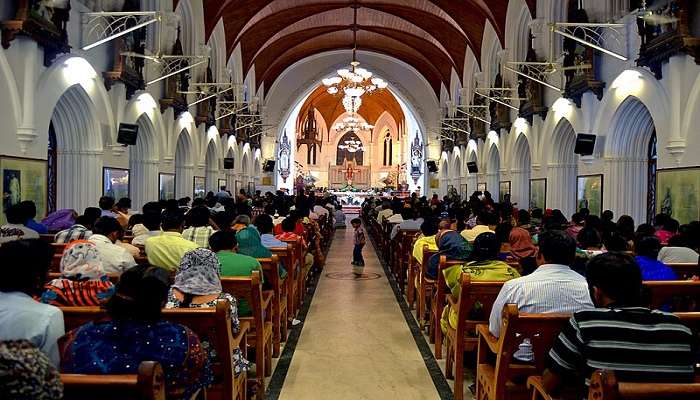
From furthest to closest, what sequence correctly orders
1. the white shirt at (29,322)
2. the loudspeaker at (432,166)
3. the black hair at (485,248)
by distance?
the loudspeaker at (432,166), the black hair at (485,248), the white shirt at (29,322)

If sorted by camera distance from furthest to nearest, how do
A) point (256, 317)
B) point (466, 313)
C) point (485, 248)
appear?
1. point (485, 248)
2. point (256, 317)
3. point (466, 313)

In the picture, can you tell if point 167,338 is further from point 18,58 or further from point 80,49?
point 80,49

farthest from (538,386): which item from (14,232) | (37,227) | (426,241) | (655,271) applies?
(37,227)

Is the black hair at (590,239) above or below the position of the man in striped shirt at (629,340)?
above

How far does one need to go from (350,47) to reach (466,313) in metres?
25.5

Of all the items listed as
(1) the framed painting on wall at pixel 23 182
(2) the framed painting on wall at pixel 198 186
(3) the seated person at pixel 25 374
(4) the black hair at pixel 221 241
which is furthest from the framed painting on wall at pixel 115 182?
(3) the seated person at pixel 25 374

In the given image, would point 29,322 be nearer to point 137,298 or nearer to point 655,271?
point 137,298

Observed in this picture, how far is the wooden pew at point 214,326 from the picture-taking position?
324cm

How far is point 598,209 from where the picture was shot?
38.9ft

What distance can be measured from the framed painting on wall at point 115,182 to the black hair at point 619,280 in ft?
33.5

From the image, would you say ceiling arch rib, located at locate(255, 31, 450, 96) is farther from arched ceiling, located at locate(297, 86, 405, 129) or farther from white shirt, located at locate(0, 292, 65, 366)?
white shirt, located at locate(0, 292, 65, 366)

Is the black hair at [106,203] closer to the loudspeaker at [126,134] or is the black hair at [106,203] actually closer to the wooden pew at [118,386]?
the loudspeaker at [126,134]

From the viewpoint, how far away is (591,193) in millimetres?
12258

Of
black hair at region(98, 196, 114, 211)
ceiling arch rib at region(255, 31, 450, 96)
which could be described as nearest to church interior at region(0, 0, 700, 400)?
black hair at region(98, 196, 114, 211)
